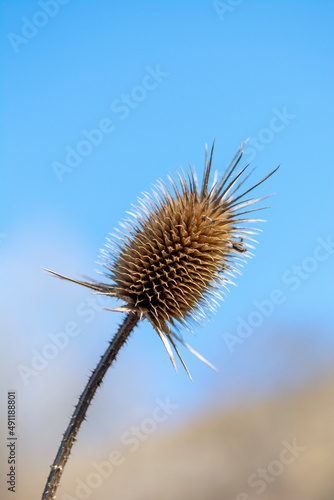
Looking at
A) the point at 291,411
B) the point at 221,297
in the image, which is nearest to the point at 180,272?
the point at 221,297

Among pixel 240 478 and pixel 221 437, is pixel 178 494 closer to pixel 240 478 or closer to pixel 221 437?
pixel 240 478

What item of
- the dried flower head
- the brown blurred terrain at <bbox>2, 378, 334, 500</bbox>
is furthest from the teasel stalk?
the brown blurred terrain at <bbox>2, 378, 334, 500</bbox>

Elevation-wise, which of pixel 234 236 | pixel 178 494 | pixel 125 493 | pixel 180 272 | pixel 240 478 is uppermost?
pixel 234 236

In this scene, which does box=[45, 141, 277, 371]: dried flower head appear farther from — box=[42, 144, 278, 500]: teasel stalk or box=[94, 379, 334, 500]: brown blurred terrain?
box=[94, 379, 334, 500]: brown blurred terrain

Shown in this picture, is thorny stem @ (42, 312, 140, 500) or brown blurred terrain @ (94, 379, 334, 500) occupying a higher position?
thorny stem @ (42, 312, 140, 500)

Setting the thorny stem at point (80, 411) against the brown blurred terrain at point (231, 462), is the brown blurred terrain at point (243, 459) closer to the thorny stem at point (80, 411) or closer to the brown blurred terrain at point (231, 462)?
the brown blurred terrain at point (231, 462)

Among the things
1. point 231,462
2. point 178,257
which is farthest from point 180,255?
point 231,462
